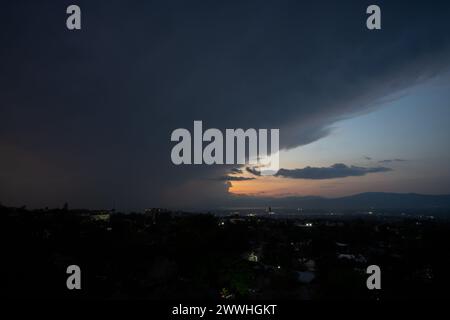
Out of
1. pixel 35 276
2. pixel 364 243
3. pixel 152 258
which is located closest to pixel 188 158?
pixel 35 276

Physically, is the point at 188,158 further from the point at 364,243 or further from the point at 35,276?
the point at 364,243

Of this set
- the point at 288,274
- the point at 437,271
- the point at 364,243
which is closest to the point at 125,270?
the point at 288,274


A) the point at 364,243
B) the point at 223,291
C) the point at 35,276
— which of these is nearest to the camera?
the point at 35,276

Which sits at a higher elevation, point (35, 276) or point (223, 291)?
point (35, 276)
